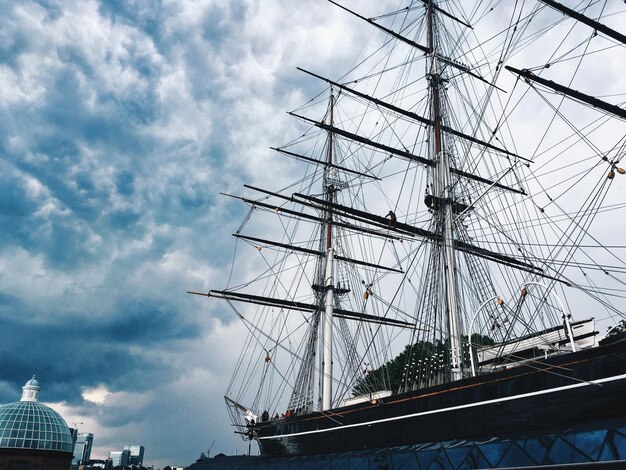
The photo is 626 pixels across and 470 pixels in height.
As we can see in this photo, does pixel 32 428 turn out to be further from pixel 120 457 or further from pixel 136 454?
pixel 136 454

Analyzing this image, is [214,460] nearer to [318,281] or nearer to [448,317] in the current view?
[318,281]

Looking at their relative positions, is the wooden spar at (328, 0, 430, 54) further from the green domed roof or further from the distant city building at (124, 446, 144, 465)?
the distant city building at (124, 446, 144, 465)

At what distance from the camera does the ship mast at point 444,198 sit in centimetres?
2178

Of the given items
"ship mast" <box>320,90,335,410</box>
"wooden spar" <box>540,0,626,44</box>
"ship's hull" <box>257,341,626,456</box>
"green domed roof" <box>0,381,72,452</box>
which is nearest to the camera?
"ship's hull" <box>257,341,626,456</box>

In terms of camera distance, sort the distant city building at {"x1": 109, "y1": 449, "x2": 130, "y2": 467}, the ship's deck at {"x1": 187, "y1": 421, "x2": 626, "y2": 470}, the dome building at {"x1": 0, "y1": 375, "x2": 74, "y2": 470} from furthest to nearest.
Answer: the distant city building at {"x1": 109, "y1": 449, "x2": 130, "y2": 467}
the dome building at {"x1": 0, "y1": 375, "x2": 74, "y2": 470}
the ship's deck at {"x1": 187, "y1": 421, "x2": 626, "y2": 470}

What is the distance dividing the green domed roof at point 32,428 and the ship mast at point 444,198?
43.1 meters

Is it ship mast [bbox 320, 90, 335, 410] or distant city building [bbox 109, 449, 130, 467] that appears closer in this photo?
ship mast [bbox 320, 90, 335, 410]

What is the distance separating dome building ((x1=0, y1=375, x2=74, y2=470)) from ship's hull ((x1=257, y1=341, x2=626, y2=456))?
1506 inches

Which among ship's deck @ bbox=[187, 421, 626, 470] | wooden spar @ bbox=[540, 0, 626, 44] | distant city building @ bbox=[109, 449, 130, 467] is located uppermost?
wooden spar @ bbox=[540, 0, 626, 44]

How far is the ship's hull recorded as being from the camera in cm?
1260

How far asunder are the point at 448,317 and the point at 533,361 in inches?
340

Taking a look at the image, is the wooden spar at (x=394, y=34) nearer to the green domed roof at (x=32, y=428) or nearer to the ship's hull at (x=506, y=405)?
the ship's hull at (x=506, y=405)

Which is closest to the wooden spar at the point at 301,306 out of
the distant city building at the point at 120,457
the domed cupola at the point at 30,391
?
the domed cupola at the point at 30,391

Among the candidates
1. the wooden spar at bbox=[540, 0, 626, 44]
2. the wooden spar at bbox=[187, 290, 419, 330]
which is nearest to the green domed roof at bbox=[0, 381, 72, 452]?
the wooden spar at bbox=[187, 290, 419, 330]
